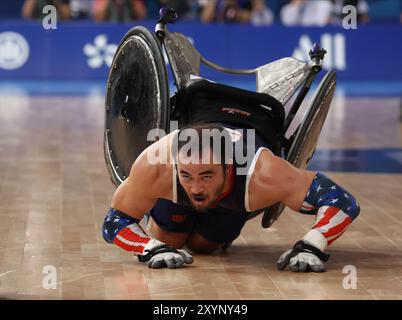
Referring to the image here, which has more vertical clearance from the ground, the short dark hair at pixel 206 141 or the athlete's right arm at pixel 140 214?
the short dark hair at pixel 206 141

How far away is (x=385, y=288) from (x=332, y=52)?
1438 cm

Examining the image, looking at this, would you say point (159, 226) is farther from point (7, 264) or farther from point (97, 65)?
point (97, 65)

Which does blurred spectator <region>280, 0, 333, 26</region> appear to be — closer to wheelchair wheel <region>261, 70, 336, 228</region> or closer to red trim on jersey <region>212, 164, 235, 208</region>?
wheelchair wheel <region>261, 70, 336, 228</region>

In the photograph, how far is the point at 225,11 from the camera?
21125 mm

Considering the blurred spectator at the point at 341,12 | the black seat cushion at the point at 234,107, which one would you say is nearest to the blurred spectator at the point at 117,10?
the blurred spectator at the point at 341,12

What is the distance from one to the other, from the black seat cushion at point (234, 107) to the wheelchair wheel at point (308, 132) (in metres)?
0.17

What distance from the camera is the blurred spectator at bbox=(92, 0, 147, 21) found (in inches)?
824

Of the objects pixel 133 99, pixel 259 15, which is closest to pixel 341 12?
pixel 259 15

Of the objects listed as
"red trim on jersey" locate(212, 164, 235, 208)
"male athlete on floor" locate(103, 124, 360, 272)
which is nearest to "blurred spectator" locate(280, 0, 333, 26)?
"male athlete on floor" locate(103, 124, 360, 272)

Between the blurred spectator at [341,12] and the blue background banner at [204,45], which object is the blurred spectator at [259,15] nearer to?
the blue background banner at [204,45]

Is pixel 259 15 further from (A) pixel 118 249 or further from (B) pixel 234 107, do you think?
(A) pixel 118 249

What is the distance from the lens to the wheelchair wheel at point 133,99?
775 centimetres

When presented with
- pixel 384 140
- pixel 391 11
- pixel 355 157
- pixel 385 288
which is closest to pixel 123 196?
pixel 385 288

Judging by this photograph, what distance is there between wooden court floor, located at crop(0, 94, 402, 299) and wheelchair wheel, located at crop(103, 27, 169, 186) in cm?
66
